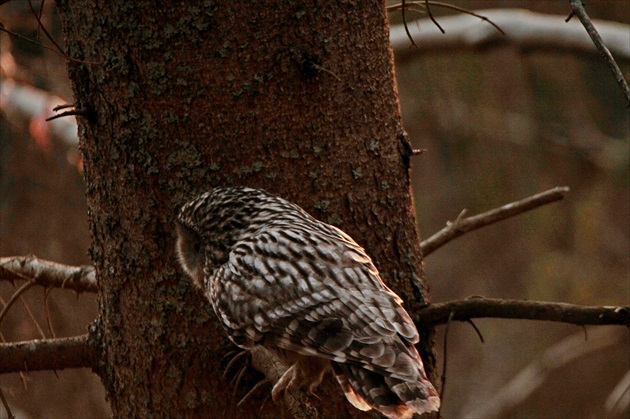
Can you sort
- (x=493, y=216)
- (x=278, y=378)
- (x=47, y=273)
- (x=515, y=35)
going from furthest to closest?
(x=515, y=35)
(x=47, y=273)
(x=493, y=216)
(x=278, y=378)

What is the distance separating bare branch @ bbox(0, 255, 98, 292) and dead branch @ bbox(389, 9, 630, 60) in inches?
77.7

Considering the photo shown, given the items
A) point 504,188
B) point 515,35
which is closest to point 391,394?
point 515,35

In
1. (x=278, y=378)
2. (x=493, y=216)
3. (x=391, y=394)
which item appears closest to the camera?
(x=391, y=394)

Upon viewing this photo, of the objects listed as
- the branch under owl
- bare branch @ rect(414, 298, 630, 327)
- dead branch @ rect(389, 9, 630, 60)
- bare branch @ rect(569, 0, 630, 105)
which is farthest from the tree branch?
dead branch @ rect(389, 9, 630, 60)

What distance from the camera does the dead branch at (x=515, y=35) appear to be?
13.9 feet

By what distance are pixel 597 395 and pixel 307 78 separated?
18.2 ft

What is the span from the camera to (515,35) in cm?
467

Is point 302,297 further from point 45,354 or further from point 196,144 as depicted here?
point 45,354

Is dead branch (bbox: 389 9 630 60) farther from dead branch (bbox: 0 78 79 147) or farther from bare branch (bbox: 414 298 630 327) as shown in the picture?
bare branch (bbox: 414 298 630 327)

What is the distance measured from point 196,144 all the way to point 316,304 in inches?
23.6

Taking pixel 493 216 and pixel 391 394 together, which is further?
pixel 493 216

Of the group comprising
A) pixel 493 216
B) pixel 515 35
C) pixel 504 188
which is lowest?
pixel 504 188

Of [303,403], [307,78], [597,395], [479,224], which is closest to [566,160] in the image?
[597,395]

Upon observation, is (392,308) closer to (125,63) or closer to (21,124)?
(125,63)
